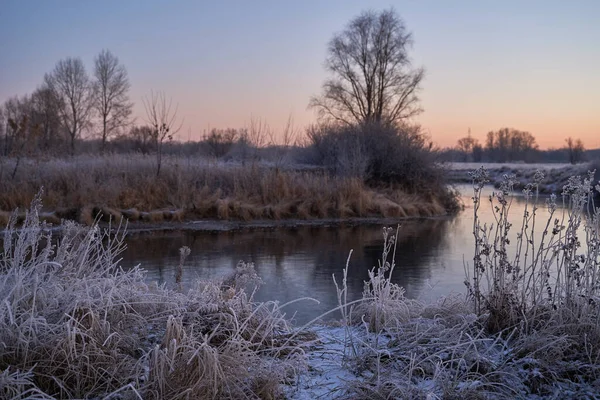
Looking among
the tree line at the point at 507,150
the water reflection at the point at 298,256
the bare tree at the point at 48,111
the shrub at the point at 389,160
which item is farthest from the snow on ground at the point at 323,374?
the tree line at the point at 507,150

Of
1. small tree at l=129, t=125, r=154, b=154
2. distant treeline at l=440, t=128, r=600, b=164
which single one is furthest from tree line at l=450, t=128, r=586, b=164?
small tree at l=129, t=125, r=154, b=154

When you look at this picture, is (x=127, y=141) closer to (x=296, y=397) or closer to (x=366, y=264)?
(x=366, y=264)

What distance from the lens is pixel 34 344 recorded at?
3385 mm

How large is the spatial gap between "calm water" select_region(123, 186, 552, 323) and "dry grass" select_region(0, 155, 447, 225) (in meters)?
2.31

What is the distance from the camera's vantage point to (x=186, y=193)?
21.2m

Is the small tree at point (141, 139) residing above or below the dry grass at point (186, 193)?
above

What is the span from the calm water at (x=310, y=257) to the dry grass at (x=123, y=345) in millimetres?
2602

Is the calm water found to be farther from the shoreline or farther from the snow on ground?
the snow on ground

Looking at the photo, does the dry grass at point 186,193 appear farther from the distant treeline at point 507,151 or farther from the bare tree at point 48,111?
the distant treeline at point 507,151

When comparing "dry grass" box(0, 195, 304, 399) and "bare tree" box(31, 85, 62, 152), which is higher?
"bare tree" box(31, 85, 62, 152)

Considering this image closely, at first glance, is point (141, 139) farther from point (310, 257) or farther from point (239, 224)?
point (310, 257)

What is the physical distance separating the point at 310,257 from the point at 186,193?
9.17 metres

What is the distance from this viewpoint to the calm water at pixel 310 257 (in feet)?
30.6

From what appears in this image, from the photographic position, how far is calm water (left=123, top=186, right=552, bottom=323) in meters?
9.32
